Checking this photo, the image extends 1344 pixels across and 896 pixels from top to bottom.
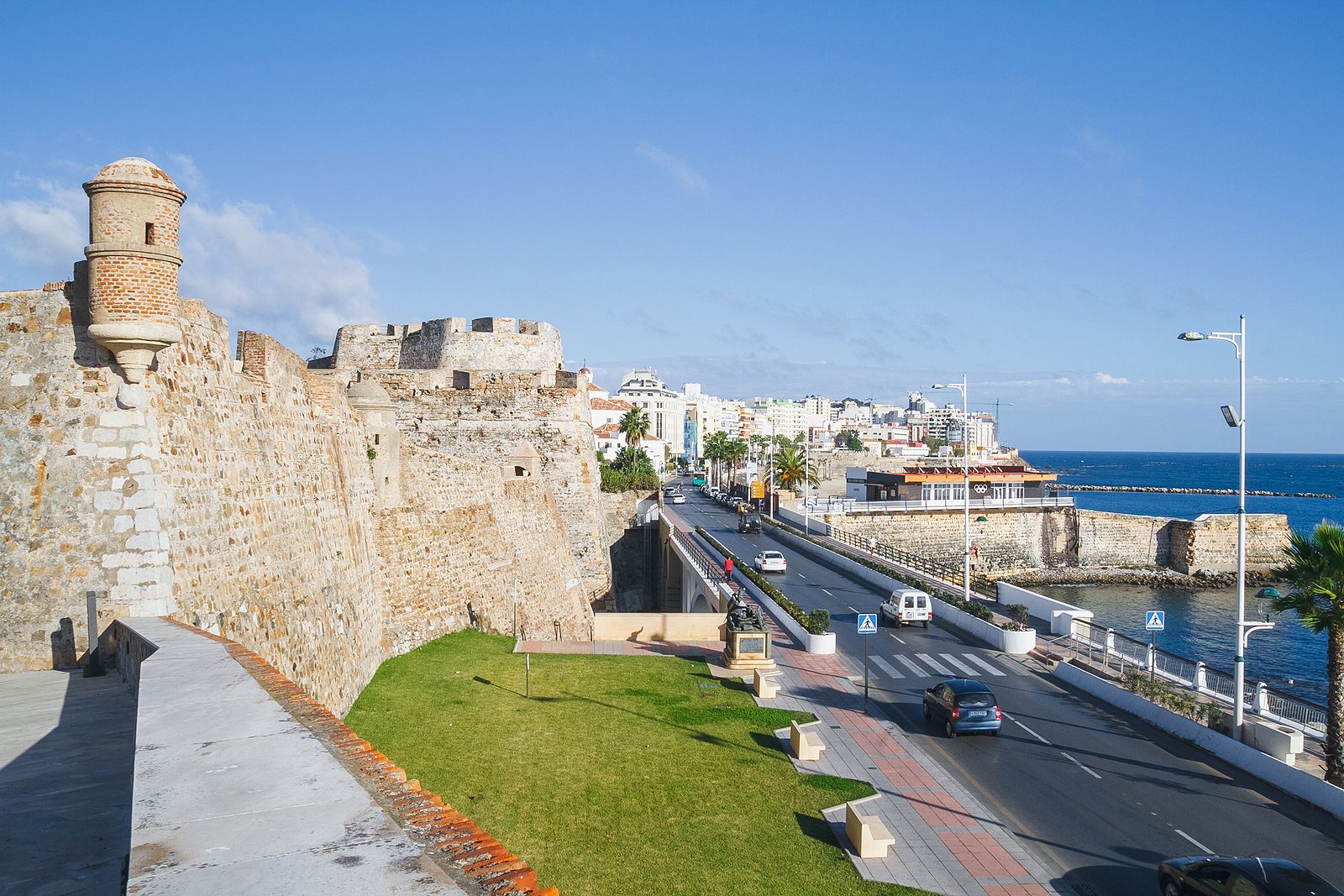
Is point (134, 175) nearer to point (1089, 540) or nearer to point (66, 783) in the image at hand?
point (66, 783)

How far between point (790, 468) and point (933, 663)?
58932 millimetres

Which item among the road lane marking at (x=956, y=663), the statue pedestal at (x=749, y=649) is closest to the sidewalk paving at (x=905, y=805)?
the statue pedestal at (x=749, y=649)

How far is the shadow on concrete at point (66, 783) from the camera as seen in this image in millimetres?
5172

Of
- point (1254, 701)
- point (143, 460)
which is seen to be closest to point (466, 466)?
→ point (143, 460)

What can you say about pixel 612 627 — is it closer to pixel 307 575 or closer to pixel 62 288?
pixel 307 575

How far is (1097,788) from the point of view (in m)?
15.8

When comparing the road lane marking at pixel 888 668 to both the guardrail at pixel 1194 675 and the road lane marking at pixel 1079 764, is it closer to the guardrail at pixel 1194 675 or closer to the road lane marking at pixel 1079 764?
the guardrail at pixel 1194 675

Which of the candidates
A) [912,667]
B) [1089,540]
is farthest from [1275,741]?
[1089,540]

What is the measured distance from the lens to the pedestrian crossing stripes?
24391 millimetres

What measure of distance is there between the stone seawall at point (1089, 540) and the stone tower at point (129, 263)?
213 feet

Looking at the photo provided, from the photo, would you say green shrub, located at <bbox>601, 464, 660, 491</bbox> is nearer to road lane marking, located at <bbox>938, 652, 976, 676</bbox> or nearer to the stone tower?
road lane marking, located at <bbox>938, 652, 976, 676</bbox>

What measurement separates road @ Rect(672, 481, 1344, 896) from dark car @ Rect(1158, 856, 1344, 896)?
A: 825 mm

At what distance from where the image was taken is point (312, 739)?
17.8ft

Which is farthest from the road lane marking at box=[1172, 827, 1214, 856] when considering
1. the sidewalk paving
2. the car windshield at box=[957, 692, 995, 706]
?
the car windshield at box=[957, 692, 995, 706]
